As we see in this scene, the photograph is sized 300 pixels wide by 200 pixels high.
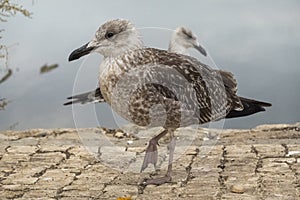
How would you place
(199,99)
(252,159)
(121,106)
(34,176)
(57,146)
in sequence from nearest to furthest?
(121,106), (199,99), (34,176), (252,159), (57,146)

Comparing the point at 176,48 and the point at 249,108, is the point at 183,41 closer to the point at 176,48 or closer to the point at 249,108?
the point at 176,48

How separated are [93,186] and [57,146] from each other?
2131 mm

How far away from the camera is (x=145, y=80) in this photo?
5668mm

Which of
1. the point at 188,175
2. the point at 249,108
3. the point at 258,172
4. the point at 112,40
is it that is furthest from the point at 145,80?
the point at 258,172

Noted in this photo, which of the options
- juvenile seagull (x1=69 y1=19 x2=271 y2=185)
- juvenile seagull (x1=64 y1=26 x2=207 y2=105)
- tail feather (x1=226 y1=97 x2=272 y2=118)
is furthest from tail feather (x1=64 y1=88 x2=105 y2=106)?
juvenile seagull (x1=64 y1=26 x2=207 y2=105)

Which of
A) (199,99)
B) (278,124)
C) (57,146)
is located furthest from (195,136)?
(199,99)

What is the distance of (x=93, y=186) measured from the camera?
241 inches

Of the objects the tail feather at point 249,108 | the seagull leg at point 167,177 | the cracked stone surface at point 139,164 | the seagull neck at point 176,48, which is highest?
the seagull neck at point 176,48

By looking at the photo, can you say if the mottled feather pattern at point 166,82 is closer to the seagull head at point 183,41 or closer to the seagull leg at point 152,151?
the seagull leg at point 152,151

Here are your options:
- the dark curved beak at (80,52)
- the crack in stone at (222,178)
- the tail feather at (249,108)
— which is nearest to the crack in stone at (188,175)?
the crack in stone at (222,178)

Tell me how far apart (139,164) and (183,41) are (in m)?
2.40

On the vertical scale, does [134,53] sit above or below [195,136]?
above

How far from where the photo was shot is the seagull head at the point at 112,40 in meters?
5.67

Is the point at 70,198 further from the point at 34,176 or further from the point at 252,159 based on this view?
the point at 252,159
